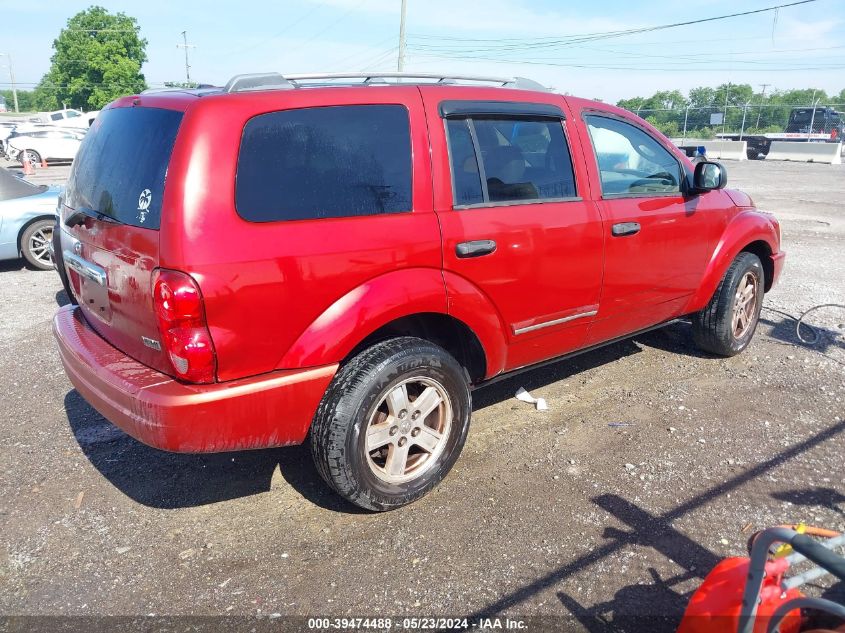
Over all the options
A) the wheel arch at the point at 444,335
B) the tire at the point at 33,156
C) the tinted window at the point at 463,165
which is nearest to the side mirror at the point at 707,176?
the tinted window at the point at 463,165

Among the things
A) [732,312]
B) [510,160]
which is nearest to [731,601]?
[510,160]

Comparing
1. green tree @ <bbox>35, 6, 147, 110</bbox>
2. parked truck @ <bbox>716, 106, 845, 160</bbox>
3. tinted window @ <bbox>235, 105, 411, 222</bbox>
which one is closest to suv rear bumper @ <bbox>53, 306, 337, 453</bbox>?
tinted window @ <bbox>235, 105, 411, 222</bbox>

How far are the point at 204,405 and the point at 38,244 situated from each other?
7.00 metres

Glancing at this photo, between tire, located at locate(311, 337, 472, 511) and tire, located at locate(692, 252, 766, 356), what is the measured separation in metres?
2.50

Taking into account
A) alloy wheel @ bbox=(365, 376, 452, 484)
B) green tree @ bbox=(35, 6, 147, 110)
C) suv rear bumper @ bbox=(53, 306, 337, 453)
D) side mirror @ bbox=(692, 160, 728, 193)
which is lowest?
alloy wheel @ bbox=(365, 376, 452, 484)

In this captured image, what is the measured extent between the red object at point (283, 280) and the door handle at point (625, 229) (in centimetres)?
4

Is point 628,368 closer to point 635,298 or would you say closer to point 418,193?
point 635,298

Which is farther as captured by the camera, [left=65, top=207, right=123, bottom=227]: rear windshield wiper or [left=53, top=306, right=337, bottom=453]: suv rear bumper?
[left=65, top=207, right=123, bottom=227]: rear windshield wiper

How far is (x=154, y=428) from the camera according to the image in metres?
2.68

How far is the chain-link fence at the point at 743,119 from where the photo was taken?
44.7 metres

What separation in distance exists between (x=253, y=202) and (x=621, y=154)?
8.37 ft

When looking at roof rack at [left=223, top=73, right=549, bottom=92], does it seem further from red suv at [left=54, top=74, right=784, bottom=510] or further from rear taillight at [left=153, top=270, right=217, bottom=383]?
rear taillight at [left=153, top=270, right=217, bottom=383]

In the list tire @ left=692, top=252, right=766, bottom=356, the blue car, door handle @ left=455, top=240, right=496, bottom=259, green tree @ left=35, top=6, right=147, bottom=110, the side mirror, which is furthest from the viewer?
green tree @ left=35, top=6, right=147, bottom=110

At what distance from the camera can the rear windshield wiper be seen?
3.04m
